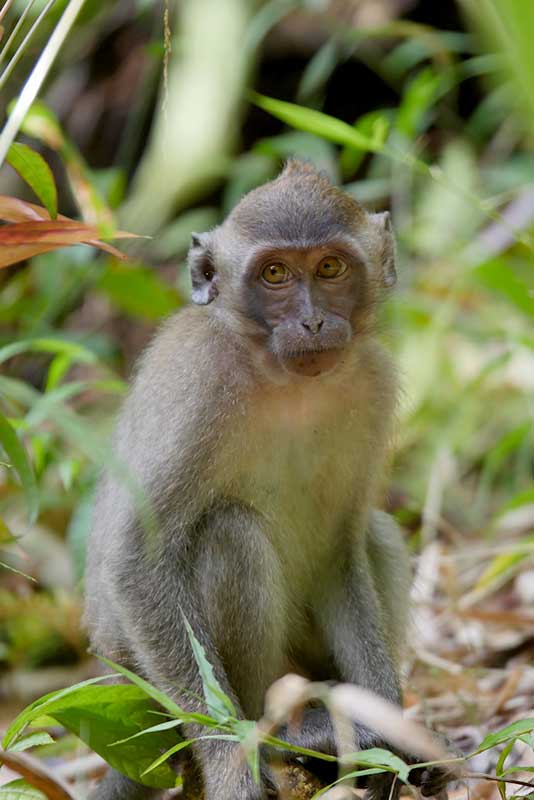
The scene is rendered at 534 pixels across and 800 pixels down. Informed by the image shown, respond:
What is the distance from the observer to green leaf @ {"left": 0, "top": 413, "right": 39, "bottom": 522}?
379cm

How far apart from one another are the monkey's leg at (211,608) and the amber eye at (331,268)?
1.02m

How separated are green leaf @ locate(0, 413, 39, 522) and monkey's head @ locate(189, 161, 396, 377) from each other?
1110 millimetres

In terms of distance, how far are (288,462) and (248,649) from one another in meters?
0.83

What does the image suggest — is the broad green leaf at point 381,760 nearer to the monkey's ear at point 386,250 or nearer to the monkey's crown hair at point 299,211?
the monkey's crown hair at point 299,211

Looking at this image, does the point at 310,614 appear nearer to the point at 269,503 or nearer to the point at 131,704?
the point at 269,503

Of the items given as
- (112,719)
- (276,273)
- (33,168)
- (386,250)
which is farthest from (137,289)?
(112,719)

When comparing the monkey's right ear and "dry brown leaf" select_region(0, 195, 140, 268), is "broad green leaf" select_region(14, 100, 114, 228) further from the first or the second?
"dry brown leaf" select_region(0, 195, 140, 268)

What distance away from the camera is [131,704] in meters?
3.84

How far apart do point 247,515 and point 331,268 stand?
3.49 feet

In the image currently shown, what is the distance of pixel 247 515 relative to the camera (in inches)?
180

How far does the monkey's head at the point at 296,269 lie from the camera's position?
4484 mm

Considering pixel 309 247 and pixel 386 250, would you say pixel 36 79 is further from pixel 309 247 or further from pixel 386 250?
pixel 386 250

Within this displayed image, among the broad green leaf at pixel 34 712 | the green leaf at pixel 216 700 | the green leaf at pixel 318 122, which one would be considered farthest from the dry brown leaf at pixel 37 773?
the green leaf at pixel 318 122

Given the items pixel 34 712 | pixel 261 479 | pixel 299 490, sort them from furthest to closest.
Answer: pixel 299 490, pixel 261 479, pixel 34 712
